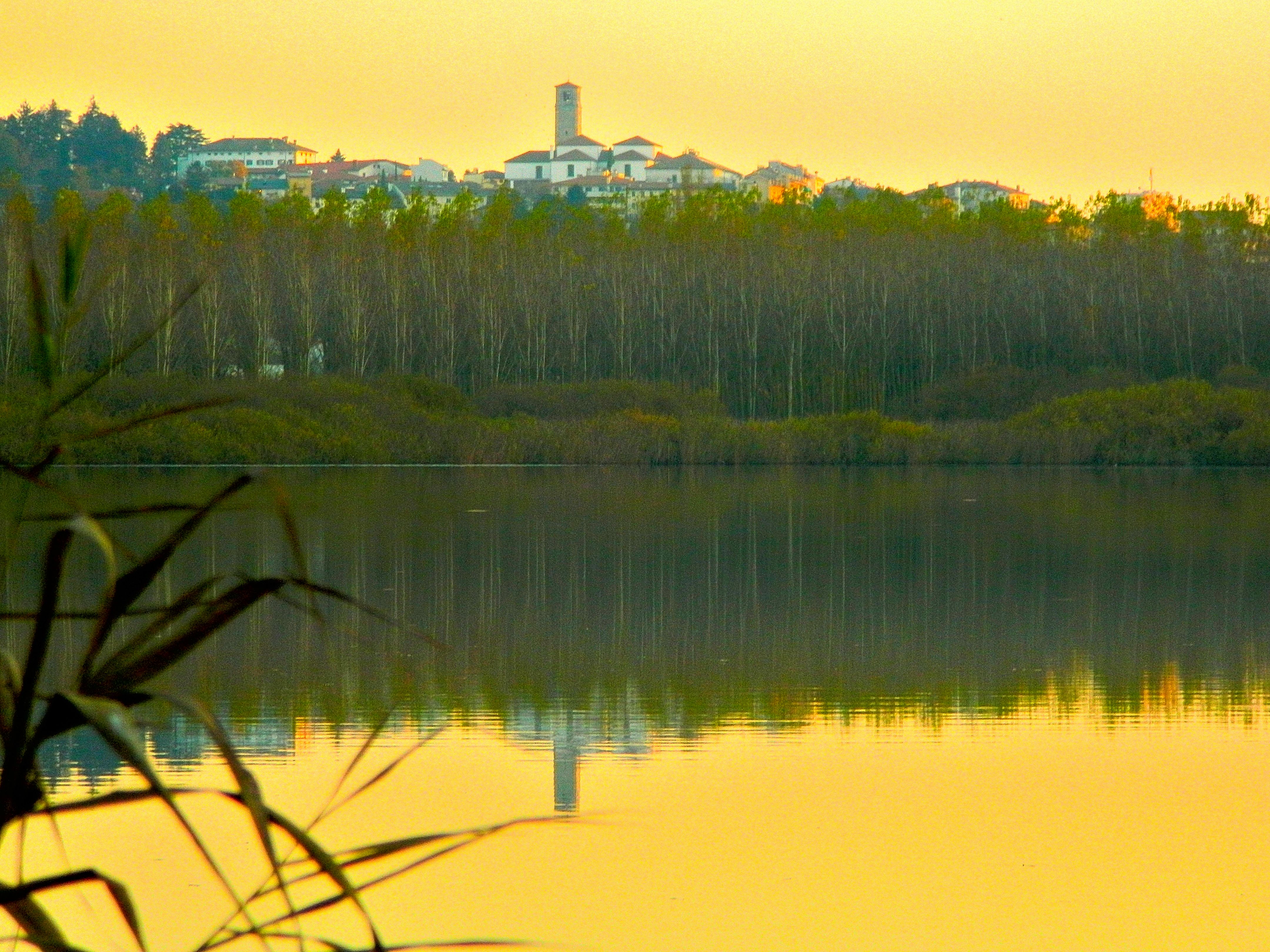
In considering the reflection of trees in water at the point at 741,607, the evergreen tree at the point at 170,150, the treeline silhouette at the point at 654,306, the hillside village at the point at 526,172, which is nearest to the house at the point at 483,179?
the hillside village at the point at 526,172

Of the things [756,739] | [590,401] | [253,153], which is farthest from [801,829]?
[253,153]

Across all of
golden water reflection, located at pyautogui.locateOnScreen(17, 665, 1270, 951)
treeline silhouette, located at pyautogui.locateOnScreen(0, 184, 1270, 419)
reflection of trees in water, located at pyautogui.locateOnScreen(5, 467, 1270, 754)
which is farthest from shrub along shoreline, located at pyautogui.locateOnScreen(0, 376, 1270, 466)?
golden water reflection, located at pyautogui.locateOnScreen(17, 665, 1270, 951)

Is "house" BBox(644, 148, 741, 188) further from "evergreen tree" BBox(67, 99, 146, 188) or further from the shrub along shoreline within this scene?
the shrub along shoreline

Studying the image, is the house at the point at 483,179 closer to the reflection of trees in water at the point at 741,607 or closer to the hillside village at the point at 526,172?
the hillside village at the point at 526,172

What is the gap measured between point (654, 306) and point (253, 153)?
10145 centimetres

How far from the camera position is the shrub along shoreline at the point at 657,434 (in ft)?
101

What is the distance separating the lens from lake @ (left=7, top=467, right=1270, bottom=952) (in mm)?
4270

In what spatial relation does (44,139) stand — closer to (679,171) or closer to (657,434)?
(679,171)

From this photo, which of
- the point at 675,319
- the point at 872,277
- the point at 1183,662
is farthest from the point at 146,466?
the point at 1183,662

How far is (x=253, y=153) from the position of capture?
447 ft

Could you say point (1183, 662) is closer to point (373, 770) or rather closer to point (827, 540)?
point (373, 770)

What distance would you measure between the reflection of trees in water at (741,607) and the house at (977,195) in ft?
123

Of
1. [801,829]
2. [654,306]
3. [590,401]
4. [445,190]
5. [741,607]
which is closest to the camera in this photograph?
[801,829]

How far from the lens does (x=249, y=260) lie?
140 feet
